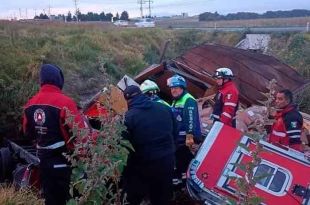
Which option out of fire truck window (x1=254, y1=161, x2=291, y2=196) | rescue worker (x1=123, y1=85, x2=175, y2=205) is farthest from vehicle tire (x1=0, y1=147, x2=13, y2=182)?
fire truck window (x1=254, y1=161, x2=291, y2=196)

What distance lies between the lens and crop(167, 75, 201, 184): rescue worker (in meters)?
6.32

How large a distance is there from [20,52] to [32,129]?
7.19 m

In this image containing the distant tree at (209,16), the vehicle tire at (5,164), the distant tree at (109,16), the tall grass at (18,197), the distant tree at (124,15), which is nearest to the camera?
the tall grass at (18,197)

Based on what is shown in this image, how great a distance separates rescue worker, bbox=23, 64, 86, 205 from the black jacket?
61cm

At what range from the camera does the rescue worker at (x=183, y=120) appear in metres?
6.32

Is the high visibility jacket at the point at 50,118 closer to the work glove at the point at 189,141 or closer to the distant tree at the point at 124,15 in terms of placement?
the work glove at the point at 189,141

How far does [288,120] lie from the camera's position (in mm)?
6262

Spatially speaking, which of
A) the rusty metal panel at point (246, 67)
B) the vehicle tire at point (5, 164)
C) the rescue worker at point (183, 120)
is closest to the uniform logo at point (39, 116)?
the vehicle tire at point (5, 164)

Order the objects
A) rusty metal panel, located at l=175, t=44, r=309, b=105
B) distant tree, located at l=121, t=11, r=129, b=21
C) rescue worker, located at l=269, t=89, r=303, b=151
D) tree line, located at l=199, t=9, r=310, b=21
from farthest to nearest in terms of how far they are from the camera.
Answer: tree line, located at l=199, t=9, r=310, b=21 < distant tree, located at l=121, t=11, r=129, b=21 < rusty metal panel, located at l=175, t=44, r=309, b=105 < rescue worker, located at l=269, t=89, r=303, b=151

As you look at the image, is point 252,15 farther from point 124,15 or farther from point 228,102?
point 228,102

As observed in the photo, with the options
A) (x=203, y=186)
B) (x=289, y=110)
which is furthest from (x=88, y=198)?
(x=289, y=110)

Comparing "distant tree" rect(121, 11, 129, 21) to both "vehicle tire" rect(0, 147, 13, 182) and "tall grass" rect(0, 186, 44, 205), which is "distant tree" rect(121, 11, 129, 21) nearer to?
"vehicle tire" rect(0, 147, 13, 182)

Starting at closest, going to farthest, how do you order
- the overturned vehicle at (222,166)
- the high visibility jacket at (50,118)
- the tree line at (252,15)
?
1. the high visibility jacket at (50,118)
2. the overturned vehicle at (222,166)
3. the tree line at (252,15)

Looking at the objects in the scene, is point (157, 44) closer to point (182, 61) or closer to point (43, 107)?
point (182, 61)
